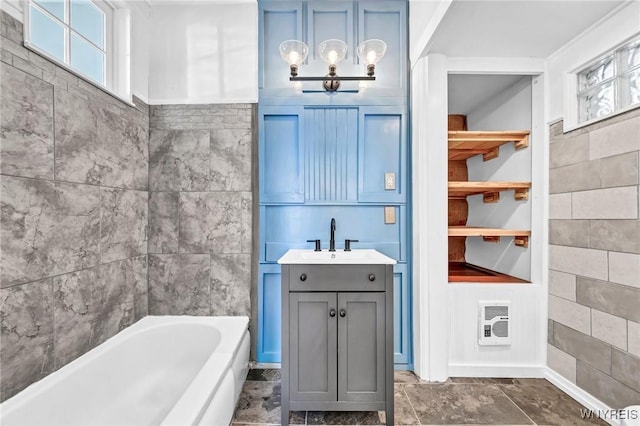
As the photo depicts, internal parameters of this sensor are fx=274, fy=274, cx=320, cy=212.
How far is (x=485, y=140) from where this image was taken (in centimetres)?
197

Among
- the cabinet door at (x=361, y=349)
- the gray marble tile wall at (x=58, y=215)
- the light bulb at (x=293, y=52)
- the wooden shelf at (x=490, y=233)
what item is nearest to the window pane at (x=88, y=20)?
the gray marble tile wall at (x=58, y=215)

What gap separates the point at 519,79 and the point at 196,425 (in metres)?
2.84

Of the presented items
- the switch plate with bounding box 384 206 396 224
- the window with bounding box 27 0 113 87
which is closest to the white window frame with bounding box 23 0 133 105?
the window with bounding box 27 0 113 87

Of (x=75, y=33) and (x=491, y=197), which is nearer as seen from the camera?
(x=75, y=33)

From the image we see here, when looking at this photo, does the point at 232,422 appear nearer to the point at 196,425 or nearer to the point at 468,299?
the point at 196,425

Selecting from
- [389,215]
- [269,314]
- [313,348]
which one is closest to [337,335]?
[313,348]

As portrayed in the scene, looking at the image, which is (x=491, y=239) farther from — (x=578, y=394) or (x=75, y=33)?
(x=75, y=33)

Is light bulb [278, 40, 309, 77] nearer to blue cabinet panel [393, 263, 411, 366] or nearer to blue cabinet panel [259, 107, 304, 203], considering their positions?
blue cabinet panel [259, 107, 304, 203]

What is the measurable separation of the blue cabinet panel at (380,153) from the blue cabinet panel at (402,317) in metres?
0.56

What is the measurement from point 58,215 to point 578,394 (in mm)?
2971

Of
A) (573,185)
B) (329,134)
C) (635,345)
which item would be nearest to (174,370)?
(329,134)

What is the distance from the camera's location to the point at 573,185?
5.48 ft

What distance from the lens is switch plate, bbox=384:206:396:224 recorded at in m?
2.01

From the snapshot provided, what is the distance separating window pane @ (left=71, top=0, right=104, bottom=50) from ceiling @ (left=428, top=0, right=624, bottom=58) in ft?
6.75
